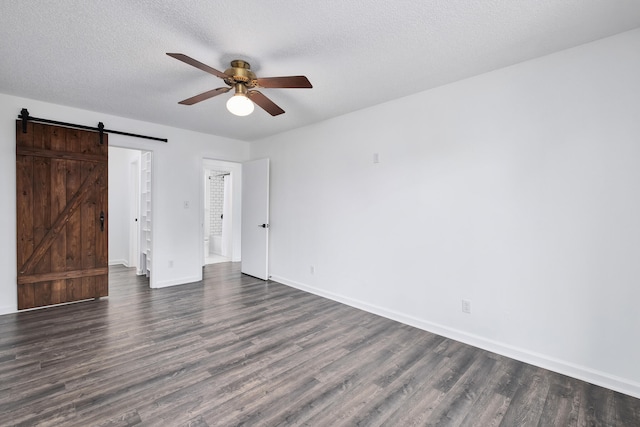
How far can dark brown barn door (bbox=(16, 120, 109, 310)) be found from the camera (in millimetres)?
3477

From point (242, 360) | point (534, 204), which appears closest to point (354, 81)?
point (534, 204)

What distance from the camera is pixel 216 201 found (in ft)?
26.3

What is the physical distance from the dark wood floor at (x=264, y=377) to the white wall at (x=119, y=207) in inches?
117

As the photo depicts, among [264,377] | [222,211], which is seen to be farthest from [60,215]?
[222,211]

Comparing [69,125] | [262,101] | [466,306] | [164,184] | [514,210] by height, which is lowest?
[466,306]

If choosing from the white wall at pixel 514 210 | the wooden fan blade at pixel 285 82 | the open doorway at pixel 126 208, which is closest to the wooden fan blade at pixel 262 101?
the wooden fan blade at pixel 285 82

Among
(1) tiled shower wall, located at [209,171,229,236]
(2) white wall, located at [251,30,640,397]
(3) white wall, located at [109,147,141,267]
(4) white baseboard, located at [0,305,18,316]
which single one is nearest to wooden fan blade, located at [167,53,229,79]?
(2) white wall, located at [251,30,640,397]

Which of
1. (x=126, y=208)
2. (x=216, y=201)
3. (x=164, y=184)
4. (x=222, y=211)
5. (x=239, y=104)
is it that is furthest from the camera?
(x=216, y=201)

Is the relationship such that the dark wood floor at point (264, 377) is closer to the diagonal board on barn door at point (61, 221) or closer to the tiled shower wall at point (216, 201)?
the diagonal board on barn door at point (61, 221)

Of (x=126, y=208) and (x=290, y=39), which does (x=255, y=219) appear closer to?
(x=126, y=208)

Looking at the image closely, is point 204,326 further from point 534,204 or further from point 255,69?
point 534,204

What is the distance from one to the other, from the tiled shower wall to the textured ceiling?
4.72 metres

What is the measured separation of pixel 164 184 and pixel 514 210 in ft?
15.3

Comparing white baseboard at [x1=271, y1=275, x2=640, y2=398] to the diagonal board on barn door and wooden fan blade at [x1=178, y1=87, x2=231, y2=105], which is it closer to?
wooden fan blade at [x1=178, y1=87, x2=231, y2=105]
